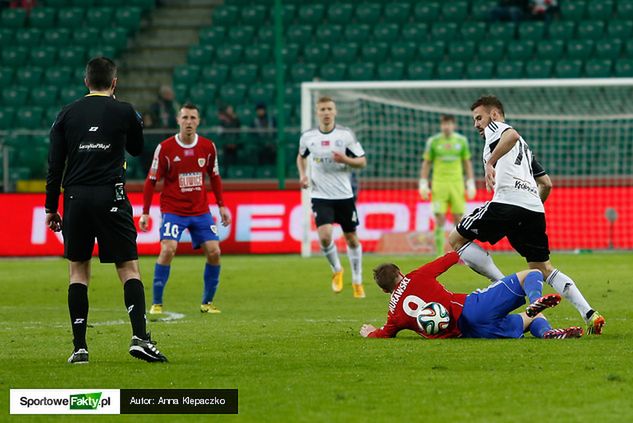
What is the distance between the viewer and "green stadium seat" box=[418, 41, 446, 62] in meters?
29.8

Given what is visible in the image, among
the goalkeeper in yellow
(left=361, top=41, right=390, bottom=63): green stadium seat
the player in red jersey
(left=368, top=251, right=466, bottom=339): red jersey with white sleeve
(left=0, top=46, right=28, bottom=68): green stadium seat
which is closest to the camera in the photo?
(left=368, top=251, right=466, bottom=339): red jersey with white sleeve

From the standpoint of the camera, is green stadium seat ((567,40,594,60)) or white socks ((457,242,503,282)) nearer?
white socks ((457,242,503,282))

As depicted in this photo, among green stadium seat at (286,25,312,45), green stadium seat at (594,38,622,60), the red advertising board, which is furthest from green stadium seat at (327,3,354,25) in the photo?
the red advertising board

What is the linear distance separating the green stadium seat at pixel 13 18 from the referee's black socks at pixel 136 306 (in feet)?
84.7

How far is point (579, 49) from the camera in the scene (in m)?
29.3

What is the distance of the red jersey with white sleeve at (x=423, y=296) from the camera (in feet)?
31.8

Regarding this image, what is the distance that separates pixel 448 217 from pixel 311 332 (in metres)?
13.1

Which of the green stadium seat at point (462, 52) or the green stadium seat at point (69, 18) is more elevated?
the green stadium seat at point (69, 18)

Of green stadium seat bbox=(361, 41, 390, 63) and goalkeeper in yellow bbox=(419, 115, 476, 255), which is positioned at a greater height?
green stadium seat bbox=(361, 41, 390, 63)

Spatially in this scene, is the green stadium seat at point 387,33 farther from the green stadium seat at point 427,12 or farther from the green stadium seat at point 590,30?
the green stadium seat at point 590,30

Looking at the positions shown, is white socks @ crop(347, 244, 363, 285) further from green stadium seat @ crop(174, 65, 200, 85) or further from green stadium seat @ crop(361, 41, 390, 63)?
green stadium seat @ crop(174, 65, 200, 85)

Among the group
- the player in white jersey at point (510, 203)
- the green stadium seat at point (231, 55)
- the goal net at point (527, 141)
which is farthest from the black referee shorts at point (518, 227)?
the green stadium seat at point (231, 55)

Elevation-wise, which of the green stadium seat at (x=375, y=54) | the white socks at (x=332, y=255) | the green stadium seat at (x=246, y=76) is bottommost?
the white socks at (x=332, y=255)

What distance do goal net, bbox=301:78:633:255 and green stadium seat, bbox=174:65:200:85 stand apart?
638 centimetres
